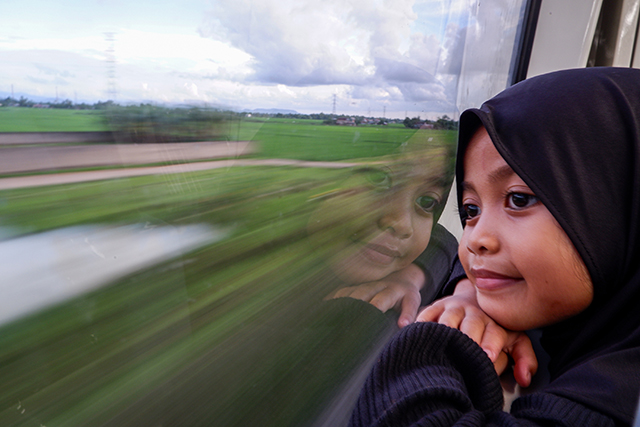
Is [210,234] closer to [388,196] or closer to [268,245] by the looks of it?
[268,245]

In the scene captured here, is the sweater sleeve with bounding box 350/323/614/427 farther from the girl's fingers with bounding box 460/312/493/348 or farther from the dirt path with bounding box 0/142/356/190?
the dirt path with bounding box 0/142/356/190

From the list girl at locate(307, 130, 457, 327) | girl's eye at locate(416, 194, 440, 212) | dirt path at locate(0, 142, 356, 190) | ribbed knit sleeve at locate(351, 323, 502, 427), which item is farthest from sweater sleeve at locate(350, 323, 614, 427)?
girl's eye at locate(416, 194, 440, 212)

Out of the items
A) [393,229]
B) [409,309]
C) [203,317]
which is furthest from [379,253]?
[203,317]

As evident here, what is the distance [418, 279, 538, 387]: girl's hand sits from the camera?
92 cm

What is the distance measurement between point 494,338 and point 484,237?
0.23 meters

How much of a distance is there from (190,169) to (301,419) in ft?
2.02

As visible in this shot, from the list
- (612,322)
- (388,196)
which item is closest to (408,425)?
(612,322)

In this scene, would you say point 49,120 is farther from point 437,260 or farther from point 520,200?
point 437,260

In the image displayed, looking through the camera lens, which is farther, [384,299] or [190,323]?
[384,299]

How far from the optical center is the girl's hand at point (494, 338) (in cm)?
92

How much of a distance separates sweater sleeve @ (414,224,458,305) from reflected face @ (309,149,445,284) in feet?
0.18

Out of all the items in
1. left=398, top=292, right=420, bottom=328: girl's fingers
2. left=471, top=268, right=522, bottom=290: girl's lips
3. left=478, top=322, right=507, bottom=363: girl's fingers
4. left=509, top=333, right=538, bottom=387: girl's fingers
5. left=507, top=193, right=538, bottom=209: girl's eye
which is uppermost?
left=507, top=193, right=538, bottom=209: girl's eye

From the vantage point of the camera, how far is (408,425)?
2.15ft

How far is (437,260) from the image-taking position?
161 centimetres
